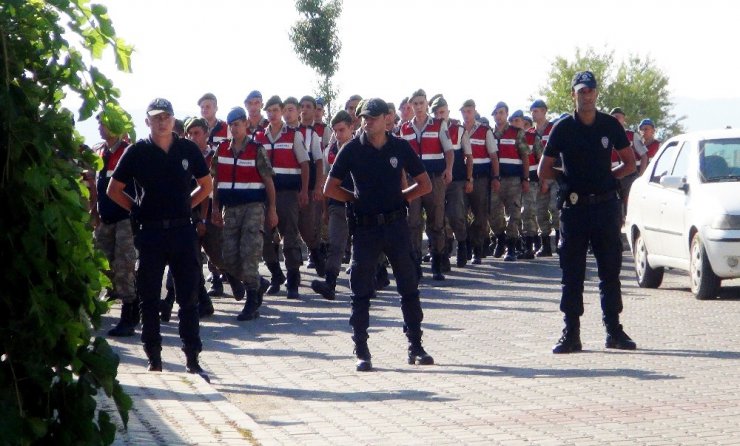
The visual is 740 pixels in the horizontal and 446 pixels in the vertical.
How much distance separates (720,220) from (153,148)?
20.8ft

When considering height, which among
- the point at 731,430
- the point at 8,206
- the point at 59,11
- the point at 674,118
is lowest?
the point at 731,430

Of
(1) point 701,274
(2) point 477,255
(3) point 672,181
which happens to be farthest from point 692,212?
(2) point 477,255

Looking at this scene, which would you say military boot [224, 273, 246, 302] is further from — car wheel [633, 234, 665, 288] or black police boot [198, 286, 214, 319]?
car wheel [633, 234, 665, 288]

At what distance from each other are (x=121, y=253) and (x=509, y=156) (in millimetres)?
9610

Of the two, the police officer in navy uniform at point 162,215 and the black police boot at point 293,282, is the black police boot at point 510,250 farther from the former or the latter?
the police officer in navy uniform at point 162,215

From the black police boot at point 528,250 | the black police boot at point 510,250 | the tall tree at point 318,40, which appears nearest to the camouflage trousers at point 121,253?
the black police boot at point 510,250

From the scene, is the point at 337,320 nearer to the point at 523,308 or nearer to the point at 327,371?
the point at 523,308

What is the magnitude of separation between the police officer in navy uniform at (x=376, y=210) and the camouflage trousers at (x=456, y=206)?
28.7 feet

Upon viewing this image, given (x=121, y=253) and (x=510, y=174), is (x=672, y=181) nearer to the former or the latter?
(x=121, y=253)

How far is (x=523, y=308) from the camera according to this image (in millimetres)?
15922

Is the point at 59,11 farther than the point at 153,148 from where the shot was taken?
No

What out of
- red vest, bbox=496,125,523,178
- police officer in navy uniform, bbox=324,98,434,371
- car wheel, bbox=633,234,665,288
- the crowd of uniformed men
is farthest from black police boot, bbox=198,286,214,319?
red vest, bbox=496,125,523,178

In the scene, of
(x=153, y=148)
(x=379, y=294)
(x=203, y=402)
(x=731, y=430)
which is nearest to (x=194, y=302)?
(x=153, y=148)

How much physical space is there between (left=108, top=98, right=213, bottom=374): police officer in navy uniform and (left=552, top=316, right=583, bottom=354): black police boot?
270 cm
